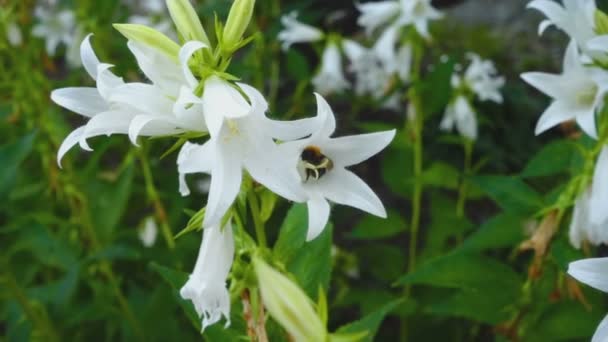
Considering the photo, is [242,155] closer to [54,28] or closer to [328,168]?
[328,168]

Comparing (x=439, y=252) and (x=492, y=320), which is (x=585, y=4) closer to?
(x=492, y=320)

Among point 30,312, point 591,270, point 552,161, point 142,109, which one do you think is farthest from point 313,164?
point 30,312

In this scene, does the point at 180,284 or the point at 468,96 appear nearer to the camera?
the point at 180,284

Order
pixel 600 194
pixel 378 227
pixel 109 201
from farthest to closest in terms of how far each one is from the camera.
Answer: pixel 378 227 < pixel 109 201 < pixel 600 194

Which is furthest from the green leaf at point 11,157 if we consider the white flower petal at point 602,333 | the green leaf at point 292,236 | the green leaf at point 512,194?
the white flower petal at point 602,333

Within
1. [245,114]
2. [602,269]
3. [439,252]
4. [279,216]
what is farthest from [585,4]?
[279,216]

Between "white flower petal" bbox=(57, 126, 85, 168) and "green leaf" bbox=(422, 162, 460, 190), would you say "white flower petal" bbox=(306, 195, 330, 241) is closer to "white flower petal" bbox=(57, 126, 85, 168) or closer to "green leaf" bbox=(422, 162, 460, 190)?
"white flower petal" bbox=(57, 126, 85, 168)
